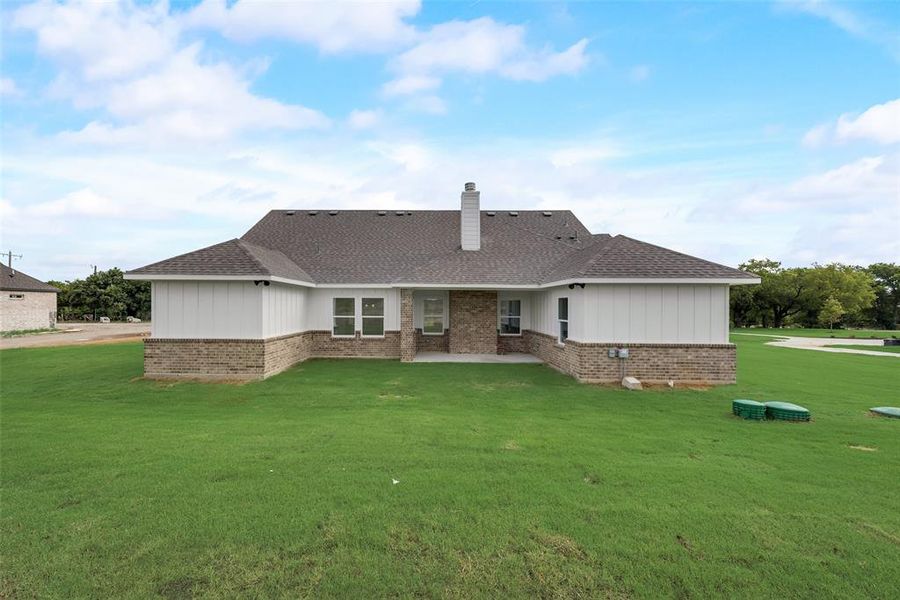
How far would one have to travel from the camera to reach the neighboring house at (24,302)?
1153 inches

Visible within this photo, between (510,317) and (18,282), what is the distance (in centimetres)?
3668

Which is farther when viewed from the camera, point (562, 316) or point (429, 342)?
point (429, 342)

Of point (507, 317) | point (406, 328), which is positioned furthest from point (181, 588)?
point (507, 317)

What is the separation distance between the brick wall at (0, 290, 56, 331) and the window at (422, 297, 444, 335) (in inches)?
1260

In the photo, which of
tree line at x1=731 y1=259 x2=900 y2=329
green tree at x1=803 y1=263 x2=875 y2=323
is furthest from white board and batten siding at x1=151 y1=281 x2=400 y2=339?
green tree at x1=803 y1=263 x2=875 y2=323

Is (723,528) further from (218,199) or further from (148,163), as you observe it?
(218,199)

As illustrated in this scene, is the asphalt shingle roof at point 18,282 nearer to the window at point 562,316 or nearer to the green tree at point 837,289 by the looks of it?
the window at point 562,316

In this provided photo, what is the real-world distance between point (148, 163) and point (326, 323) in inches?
395

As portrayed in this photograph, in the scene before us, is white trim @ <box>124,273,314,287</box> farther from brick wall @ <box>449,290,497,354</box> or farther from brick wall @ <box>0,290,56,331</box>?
brick wall @ <box>0,290,56,331</box>

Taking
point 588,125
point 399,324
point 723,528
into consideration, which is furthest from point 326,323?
point 723,528

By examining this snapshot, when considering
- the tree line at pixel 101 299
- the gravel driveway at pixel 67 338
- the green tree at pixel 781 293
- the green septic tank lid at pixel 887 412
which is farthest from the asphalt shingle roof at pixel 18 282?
the green tree at pixel 781 293

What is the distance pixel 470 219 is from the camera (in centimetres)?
1730

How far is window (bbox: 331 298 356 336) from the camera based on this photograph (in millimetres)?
15773

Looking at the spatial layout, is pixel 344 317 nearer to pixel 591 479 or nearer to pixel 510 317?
pixel 510 317
